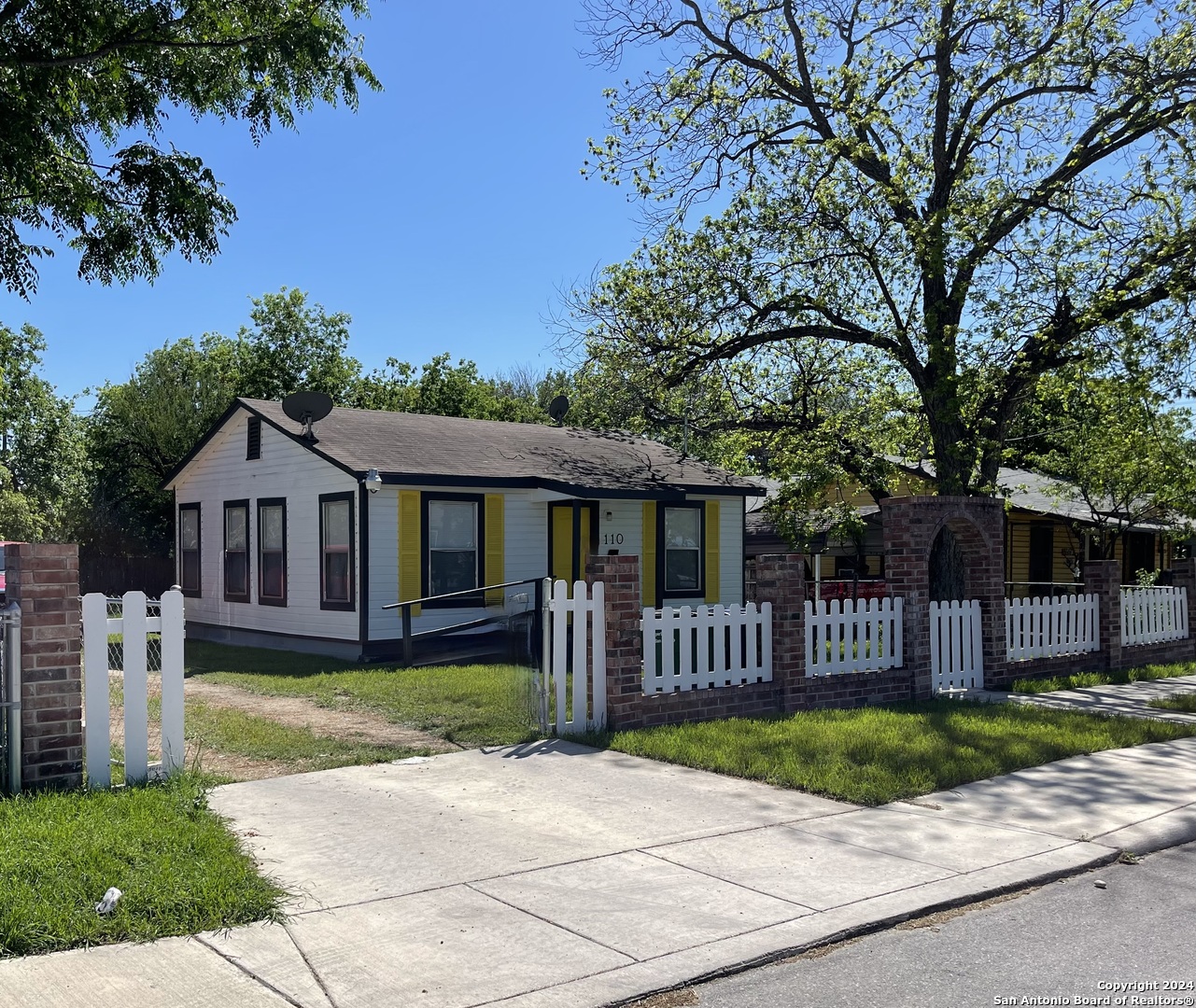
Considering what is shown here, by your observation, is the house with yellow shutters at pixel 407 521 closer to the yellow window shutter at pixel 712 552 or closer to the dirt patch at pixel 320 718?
the yellow window shutter at pixel 712 552

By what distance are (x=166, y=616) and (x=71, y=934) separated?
9.70 feet

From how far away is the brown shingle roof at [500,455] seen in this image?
16578mm

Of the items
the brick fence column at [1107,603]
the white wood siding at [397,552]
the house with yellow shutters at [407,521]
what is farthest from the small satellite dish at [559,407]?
the brick fence column at [1107,603]

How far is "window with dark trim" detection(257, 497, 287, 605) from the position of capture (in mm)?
18062

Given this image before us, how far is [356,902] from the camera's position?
199 inches

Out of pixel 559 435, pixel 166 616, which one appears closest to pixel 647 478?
pixel 559 435

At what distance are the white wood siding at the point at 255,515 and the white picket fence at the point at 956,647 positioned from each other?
8183mm

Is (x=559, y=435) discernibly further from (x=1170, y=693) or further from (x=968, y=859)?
(x=968, y=859)

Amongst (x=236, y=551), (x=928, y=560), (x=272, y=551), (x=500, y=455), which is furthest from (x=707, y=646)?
(x=236, y=551)

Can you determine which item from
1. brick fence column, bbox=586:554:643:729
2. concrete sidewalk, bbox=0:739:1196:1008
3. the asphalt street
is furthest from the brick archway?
the asphalt street

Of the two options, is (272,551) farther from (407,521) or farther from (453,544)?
(453,544)

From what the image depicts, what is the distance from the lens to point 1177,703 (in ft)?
37.6

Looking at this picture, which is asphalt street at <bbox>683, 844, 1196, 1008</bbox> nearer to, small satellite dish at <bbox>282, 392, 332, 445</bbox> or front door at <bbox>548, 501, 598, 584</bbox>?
front door at <bbox>548, 501, 598, 584</bbox>

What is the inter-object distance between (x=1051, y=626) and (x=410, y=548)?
8.91 meters
